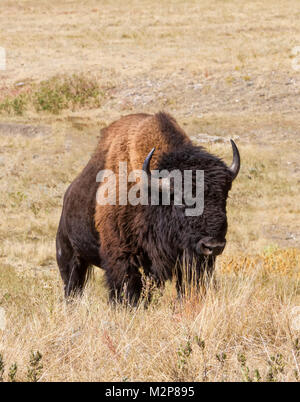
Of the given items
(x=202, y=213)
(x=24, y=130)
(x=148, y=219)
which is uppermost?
(x=202, y=213)

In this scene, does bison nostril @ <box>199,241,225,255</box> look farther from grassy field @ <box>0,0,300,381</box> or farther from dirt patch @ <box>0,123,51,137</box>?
dirt patch @ <box>0,123,51,137</box>

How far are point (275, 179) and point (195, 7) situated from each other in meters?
39.4

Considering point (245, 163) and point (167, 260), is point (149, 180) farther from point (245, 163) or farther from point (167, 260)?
point (245, 163)

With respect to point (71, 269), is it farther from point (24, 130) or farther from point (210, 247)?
point (24, 130)

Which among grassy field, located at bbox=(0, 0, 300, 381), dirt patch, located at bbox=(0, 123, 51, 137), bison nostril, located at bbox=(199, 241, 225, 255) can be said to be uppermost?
bison nostril, located at bbox=(199, 241, 225, 255)

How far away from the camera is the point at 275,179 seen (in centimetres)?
1775

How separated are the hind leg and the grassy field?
254mm

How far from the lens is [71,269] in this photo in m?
6.96

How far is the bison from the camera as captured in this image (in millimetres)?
5316

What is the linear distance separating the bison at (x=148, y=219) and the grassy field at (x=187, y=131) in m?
0.33

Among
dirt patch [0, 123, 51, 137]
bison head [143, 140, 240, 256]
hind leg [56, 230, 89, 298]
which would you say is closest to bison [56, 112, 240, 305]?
bison head [143, 140, 240, 256]

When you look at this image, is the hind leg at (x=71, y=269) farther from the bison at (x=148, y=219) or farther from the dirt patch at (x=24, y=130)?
the dirt patch at (x=24, y=130)

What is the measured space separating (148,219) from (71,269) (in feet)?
5.46

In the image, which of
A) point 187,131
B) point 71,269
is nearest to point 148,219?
point 71,269
